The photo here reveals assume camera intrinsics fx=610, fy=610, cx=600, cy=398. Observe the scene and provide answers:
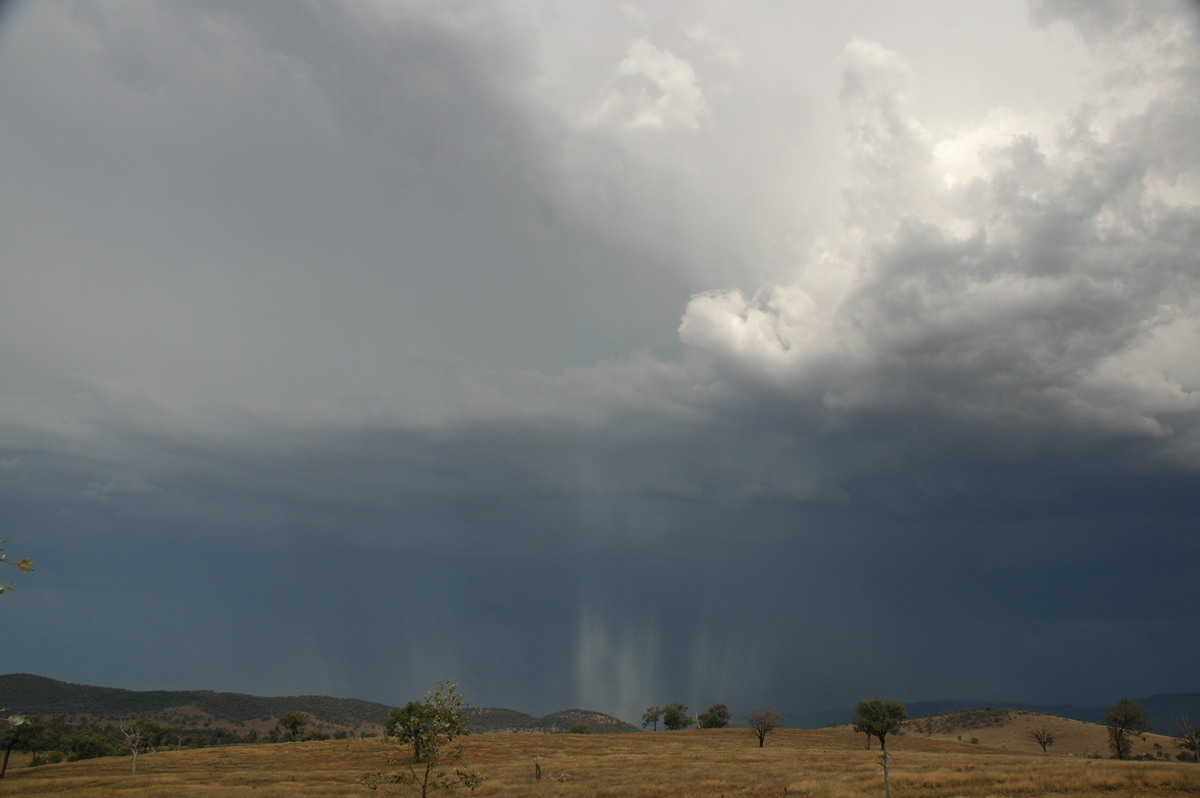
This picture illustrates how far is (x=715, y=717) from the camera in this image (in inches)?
5871

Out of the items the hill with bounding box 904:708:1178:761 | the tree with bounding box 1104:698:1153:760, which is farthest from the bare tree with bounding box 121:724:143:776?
the tree with bounding box 1104:698:1153:760

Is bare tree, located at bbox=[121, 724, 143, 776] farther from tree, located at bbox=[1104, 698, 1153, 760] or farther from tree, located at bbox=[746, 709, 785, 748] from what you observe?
tree, located at bbox=[1104, 698, 1153, 760]

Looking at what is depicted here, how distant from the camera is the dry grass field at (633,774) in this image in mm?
40094

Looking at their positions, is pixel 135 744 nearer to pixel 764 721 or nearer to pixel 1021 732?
pixel 764 721

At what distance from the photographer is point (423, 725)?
32969 mm

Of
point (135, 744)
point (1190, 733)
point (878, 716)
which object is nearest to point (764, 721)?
point (878, 716)

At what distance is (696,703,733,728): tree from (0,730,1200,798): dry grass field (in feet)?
208

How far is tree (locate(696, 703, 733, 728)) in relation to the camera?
488 feet

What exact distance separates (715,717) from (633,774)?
106 meters

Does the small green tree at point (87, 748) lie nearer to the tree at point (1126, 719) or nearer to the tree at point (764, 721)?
the tree at point (764, 721)

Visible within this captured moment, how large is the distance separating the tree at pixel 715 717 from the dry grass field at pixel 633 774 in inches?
2496

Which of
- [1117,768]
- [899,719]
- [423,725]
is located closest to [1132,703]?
[899,719]

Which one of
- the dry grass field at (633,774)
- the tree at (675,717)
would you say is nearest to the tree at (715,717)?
the tree at (675,717)

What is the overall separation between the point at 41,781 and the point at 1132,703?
15972 cm
